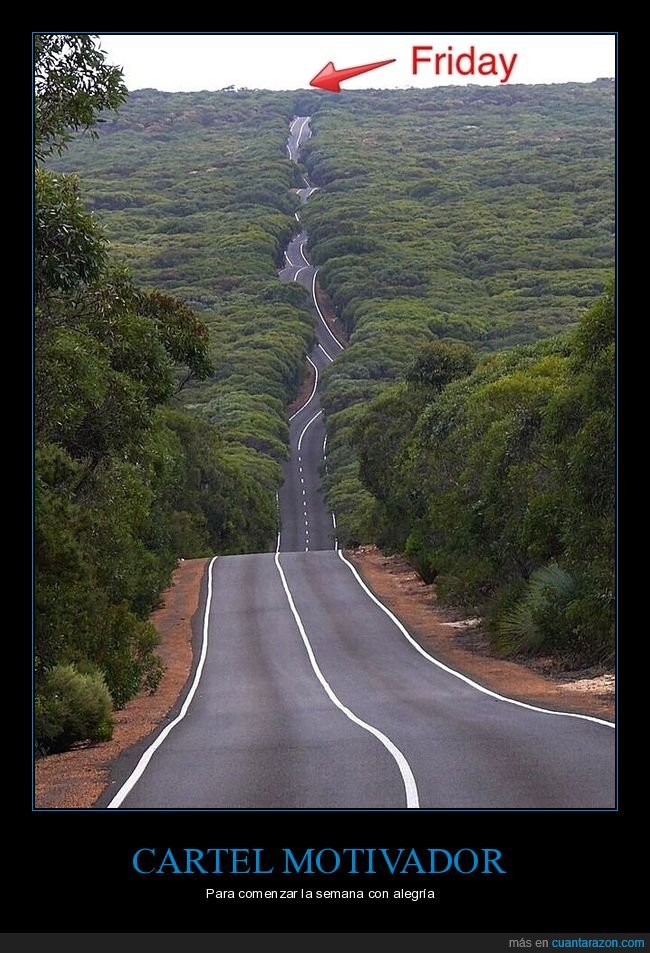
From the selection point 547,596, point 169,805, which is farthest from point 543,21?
point 547,596

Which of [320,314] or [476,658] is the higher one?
[320,314]

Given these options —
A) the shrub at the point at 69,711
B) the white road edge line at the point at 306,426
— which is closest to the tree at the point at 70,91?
the shrub at the point at 69,711

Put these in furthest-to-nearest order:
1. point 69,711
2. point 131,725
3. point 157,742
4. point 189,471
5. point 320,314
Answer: point 320,314
point 189,471
point 131,725
point 69,711
point 157,742

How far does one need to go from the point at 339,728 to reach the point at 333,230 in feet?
598

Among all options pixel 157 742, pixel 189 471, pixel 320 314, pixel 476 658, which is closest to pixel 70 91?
pixel 157 742

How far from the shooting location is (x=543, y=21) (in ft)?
34.0

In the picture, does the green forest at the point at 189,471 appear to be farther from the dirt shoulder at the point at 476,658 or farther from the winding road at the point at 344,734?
the winding road at the point at 344,734

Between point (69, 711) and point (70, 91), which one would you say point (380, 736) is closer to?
point (69, 711)

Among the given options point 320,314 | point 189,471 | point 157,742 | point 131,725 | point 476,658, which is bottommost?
point 476,658

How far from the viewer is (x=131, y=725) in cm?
2275

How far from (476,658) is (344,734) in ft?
42.4

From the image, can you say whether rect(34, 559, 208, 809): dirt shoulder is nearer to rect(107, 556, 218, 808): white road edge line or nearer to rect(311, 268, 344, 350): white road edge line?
rect(107, 556, 218, 808): white road edge line

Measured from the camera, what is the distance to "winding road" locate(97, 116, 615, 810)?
13.4 meters

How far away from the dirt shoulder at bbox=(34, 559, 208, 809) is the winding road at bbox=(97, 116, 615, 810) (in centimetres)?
45
